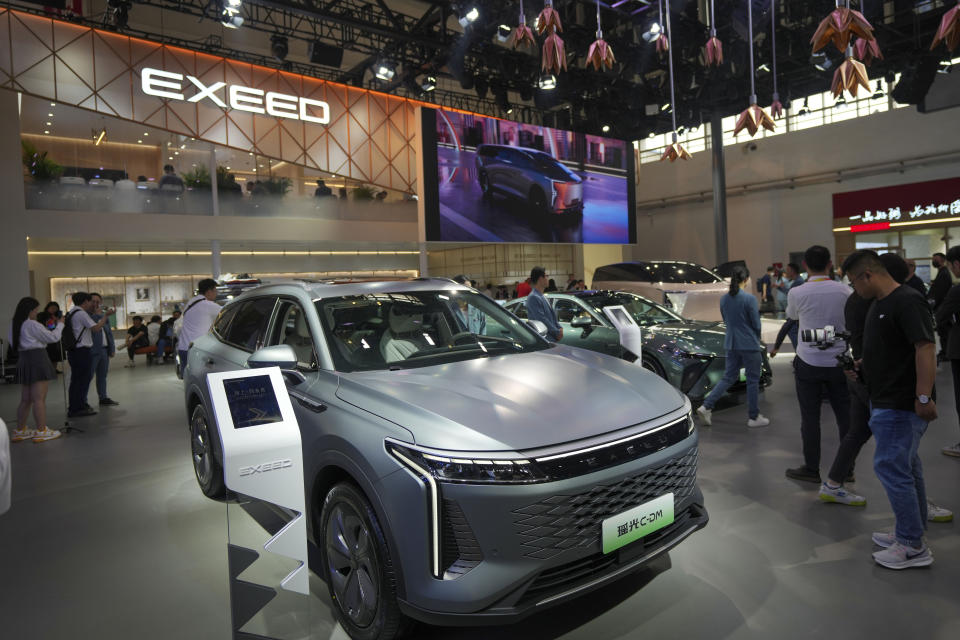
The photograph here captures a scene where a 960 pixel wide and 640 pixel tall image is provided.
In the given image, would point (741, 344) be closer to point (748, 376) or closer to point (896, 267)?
point (748, 376)

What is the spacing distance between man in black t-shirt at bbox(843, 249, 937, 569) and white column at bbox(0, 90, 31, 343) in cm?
1644

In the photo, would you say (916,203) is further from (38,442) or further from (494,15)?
(38,442)

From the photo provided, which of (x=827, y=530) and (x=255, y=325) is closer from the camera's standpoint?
(x=827, y=530)

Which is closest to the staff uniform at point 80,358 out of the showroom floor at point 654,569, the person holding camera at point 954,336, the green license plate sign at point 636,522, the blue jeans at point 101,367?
the blue jeans at point 101,367

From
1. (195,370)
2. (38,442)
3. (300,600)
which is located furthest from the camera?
(38,442)

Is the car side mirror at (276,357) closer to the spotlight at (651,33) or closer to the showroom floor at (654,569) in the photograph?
the showroom floor at (654,569)

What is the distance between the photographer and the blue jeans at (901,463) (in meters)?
2.74

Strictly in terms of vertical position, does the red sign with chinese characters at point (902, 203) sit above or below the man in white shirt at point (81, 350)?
above

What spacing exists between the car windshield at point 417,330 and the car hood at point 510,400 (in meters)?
0.15

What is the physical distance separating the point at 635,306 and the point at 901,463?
4.87 m

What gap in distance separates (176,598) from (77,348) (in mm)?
5633

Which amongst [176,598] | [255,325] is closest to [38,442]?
[255,325]

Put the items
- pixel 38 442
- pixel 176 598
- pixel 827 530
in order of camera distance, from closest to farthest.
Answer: pixel 176 598
pixel 827 530
pixel 38 442

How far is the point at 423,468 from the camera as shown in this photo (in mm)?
2053
